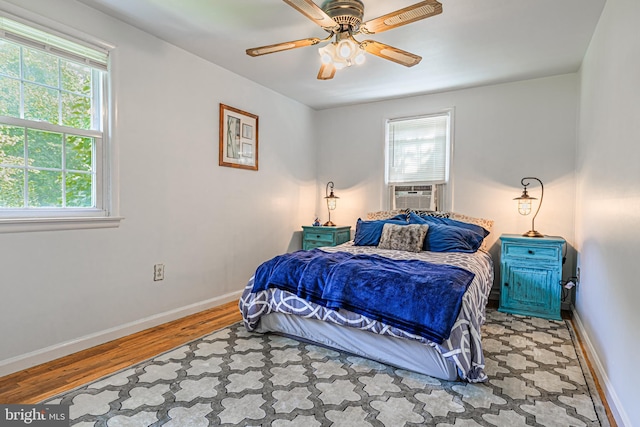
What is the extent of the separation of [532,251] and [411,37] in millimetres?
2353

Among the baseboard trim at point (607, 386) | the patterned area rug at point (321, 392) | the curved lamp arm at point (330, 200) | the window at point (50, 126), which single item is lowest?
the patterned area rug at point (321, 392)

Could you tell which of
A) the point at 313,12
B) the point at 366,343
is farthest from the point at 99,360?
the point at 313,12

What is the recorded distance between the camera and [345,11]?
2.22 metres

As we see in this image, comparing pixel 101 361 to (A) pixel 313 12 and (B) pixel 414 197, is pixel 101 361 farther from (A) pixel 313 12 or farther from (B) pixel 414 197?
(B) pixel 414 197

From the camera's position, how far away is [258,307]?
2752 mm

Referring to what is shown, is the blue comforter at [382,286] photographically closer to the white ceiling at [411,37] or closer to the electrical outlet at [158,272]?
the electrical outlet at [158,272]

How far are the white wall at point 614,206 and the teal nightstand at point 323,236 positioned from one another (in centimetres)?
262

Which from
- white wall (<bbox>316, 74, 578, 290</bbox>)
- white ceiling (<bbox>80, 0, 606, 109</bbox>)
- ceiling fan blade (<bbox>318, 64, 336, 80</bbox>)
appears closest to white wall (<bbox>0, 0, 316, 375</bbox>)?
white ceiling (<bbox>80, 0, 606, 109</bbox>)

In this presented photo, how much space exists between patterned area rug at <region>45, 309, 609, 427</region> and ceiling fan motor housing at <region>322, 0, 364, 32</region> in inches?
90.3

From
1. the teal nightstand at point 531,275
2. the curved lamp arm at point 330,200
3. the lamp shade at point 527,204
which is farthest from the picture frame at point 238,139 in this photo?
the lamp shade at point 527,204

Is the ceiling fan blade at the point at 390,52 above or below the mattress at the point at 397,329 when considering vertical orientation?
above

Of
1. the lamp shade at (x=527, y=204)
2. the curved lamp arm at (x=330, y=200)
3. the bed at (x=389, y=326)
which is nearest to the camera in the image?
the bed at (x=389, y=326)

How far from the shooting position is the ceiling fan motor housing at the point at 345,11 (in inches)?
87.0

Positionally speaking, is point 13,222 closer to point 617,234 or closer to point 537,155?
point 617,234
